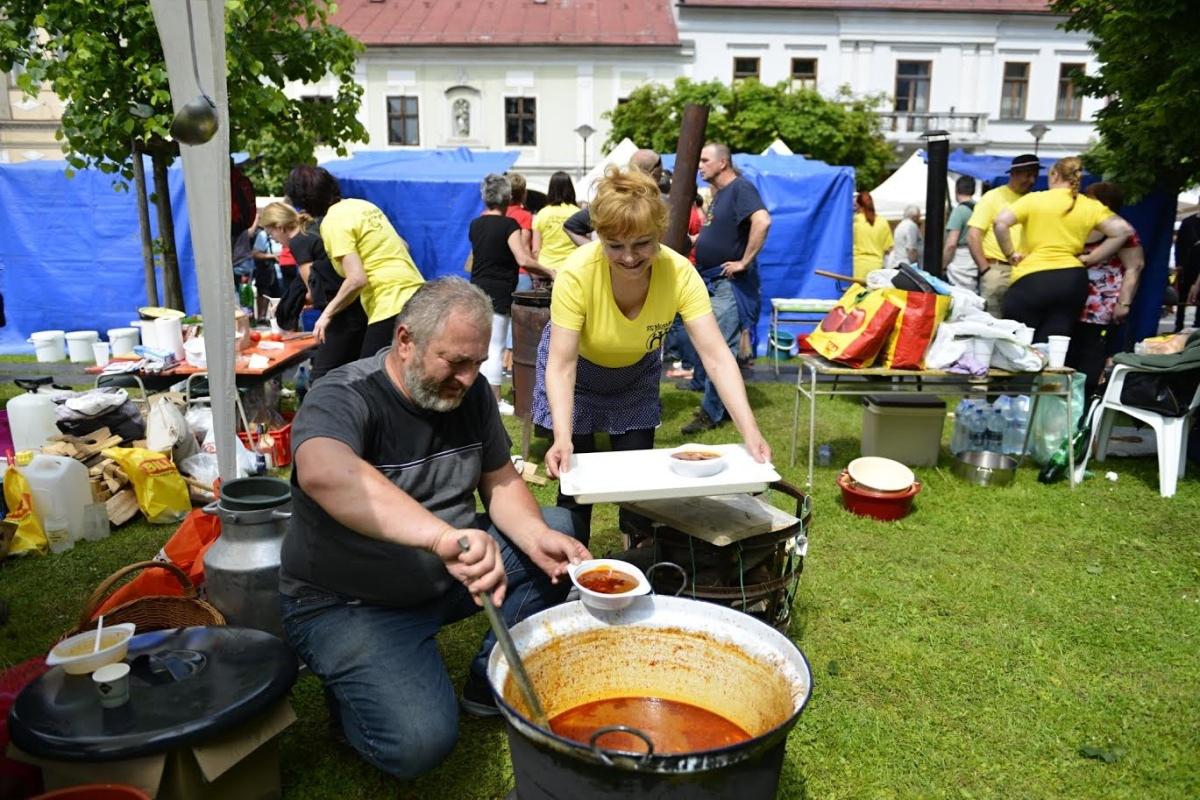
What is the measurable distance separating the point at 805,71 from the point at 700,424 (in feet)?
96.0

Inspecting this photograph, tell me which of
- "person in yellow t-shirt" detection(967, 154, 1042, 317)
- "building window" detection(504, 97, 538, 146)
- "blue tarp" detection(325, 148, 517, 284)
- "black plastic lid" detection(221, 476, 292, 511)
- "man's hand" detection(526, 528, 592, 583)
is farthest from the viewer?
"building window" detection(504, 97, 538, 146)

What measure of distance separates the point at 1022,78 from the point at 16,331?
1352 inches

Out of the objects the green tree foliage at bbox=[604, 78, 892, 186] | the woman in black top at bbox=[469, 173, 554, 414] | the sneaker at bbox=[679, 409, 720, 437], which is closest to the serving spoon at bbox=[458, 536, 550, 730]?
the sneaker at bbox=[679, 409, 720, 437]

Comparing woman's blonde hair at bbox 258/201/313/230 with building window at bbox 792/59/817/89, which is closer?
woman's blonde hair at bbox 258/201/313/230

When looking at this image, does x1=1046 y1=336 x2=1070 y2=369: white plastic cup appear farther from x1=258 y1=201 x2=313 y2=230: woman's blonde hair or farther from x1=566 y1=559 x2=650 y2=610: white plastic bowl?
x1=258 y1=201 x2=313 y2=230: woman's blonde hair

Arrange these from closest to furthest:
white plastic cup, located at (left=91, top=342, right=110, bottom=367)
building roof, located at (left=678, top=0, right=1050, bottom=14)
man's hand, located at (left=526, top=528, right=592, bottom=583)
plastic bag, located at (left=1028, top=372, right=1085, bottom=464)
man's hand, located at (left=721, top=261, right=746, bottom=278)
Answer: man's hand, located at (left=526, top=528, right=592, bottom=583), plastic bag, located at (left=1028, top=372, right=1085, bottom=464), man's hand, located at (left=721, top=261, right=746, bottom=278), white plastic cup, located at (left=91, top=342, right=110, bottom=367), building roof, located at (left=678, top=0, right=1050, bottom=14)

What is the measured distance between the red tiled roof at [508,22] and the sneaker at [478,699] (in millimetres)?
29948

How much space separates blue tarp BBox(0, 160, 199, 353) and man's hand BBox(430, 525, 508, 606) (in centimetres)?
988

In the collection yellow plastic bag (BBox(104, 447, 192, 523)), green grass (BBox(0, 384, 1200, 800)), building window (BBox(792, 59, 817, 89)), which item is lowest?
green grass (BBox(0, 384, 1200, 800))

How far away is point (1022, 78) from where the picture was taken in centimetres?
3209

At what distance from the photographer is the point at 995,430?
5688 millimetres

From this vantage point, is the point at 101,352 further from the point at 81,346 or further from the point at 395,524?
the point at 395,524

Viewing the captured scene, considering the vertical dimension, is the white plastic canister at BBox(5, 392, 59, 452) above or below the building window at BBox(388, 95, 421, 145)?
below

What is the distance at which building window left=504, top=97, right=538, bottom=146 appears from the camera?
30.8 m
